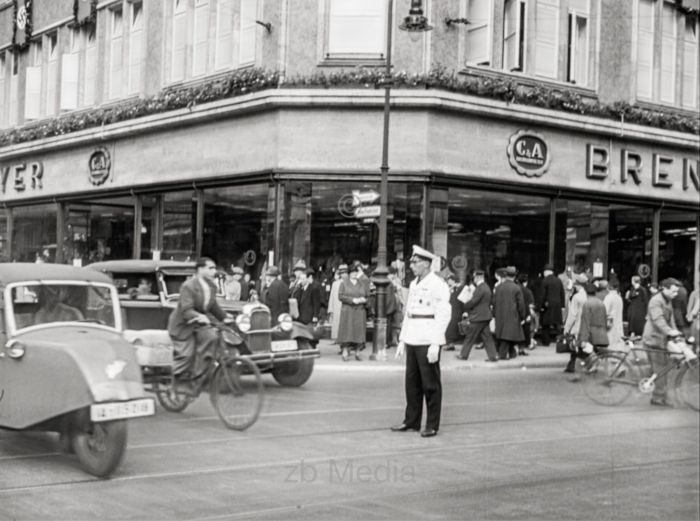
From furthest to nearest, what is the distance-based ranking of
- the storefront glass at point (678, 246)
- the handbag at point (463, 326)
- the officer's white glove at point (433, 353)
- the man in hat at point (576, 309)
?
1. the handbag at point (463, 326)
2. the officer's white glove at point (433, 353)
3. the man in hat at point (576, 309)
4. the storefront glass at point (678, 246)

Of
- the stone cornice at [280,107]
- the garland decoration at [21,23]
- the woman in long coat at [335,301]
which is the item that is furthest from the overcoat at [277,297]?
the garland decoration at [21,23]

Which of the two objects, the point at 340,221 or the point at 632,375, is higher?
the point at 340,221

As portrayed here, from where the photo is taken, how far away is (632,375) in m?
4.08

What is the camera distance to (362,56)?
1939cm

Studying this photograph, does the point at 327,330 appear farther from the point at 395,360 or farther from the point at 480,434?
the point at 480,434

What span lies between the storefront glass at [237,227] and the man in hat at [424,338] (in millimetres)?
12430

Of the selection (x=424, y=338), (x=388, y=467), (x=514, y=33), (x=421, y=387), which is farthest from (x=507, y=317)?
(x=514, y=33)

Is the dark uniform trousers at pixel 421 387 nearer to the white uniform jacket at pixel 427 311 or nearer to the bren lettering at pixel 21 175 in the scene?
the white uniform jacket at pixel 427 311

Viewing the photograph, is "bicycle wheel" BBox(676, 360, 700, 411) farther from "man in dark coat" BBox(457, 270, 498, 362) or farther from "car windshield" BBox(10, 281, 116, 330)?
"man in dark coat" BBox(457, 270, 498, 362)

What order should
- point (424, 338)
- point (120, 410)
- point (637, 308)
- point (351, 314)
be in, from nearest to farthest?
point (637, 308) < point (120, 410) < point (424, 338) < point (351, 314)

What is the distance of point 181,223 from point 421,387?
13535 millimetres

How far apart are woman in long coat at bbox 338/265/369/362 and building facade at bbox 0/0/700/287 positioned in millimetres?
548

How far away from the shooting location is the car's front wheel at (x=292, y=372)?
1252 cm

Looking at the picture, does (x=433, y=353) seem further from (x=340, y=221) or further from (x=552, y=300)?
(x=340, y=221)
